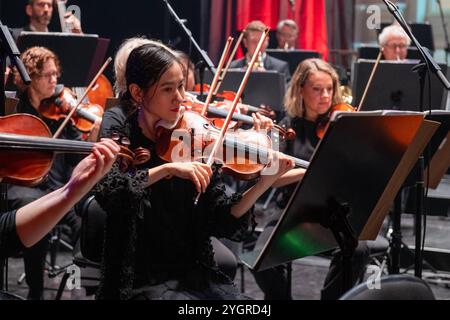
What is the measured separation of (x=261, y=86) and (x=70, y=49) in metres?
1.14

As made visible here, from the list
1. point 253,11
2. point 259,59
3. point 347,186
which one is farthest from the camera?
point 253,11

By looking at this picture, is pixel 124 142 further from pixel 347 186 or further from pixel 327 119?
pixel 327 119

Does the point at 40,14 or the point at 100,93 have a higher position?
the point at 40,14

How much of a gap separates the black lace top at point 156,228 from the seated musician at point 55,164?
1305 millimetres

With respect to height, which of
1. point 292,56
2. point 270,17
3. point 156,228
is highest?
point 270,17

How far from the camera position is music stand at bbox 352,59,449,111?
3.45 m

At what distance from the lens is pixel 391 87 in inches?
137

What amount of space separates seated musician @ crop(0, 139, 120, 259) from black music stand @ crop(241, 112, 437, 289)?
0.40 meters

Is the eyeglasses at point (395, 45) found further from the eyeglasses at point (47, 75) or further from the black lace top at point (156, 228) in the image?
the black lace top at point (156, 228)

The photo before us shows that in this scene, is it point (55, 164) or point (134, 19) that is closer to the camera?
point (55, 164)

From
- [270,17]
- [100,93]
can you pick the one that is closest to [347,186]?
[100,93]

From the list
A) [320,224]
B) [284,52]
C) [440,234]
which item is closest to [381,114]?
[320,224]

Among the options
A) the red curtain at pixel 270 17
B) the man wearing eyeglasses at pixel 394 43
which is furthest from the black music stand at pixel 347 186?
the red curtain at pixel 270 17

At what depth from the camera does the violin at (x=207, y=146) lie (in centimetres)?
193
